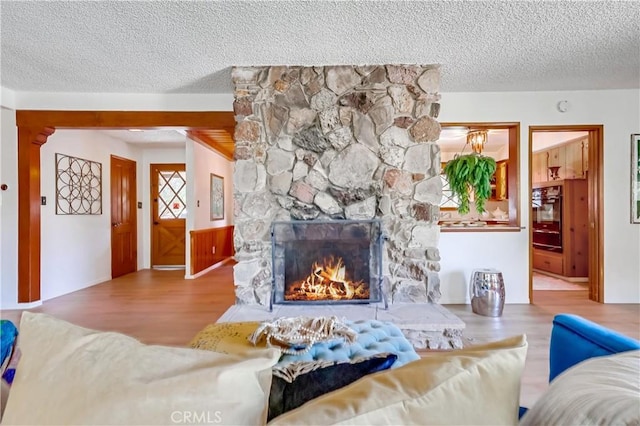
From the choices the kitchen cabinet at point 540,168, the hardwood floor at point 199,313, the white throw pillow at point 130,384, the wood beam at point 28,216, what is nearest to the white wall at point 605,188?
the hardwood floor at point 199,313

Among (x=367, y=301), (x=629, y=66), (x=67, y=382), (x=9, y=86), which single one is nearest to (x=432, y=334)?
(x=367, y=301)

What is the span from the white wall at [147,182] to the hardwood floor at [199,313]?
1617 mm

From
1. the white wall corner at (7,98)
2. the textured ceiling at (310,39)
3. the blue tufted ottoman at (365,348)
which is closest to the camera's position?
the blue tufted ottoman at (365,348)

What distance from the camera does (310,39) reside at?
8.66 ft

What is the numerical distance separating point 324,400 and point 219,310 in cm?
331

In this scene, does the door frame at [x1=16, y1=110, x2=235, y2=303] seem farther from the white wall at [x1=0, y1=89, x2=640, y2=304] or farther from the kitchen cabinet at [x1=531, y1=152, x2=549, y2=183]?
the kitchen cabinet at [x1=531, y1=152, x2=549, y2=183]

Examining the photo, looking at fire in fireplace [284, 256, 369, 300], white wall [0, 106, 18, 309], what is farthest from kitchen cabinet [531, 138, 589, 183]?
white wall [0, 106, 18, 309]

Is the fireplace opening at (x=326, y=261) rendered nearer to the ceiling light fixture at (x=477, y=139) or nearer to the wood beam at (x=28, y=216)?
the ceiling light fixture at (x=477, y=139)

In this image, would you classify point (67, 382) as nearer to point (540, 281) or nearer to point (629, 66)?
point (629, 66)

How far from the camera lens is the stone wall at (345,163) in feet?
9.96

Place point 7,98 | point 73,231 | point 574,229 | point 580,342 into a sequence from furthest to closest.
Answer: point 574,229 < point 73,231 < point 7,98 < point 580,342

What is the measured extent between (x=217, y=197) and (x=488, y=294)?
521cm

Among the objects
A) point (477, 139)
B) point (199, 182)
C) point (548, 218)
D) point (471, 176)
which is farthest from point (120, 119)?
point (548, 218)

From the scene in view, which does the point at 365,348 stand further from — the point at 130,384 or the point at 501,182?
the point at 501,182
